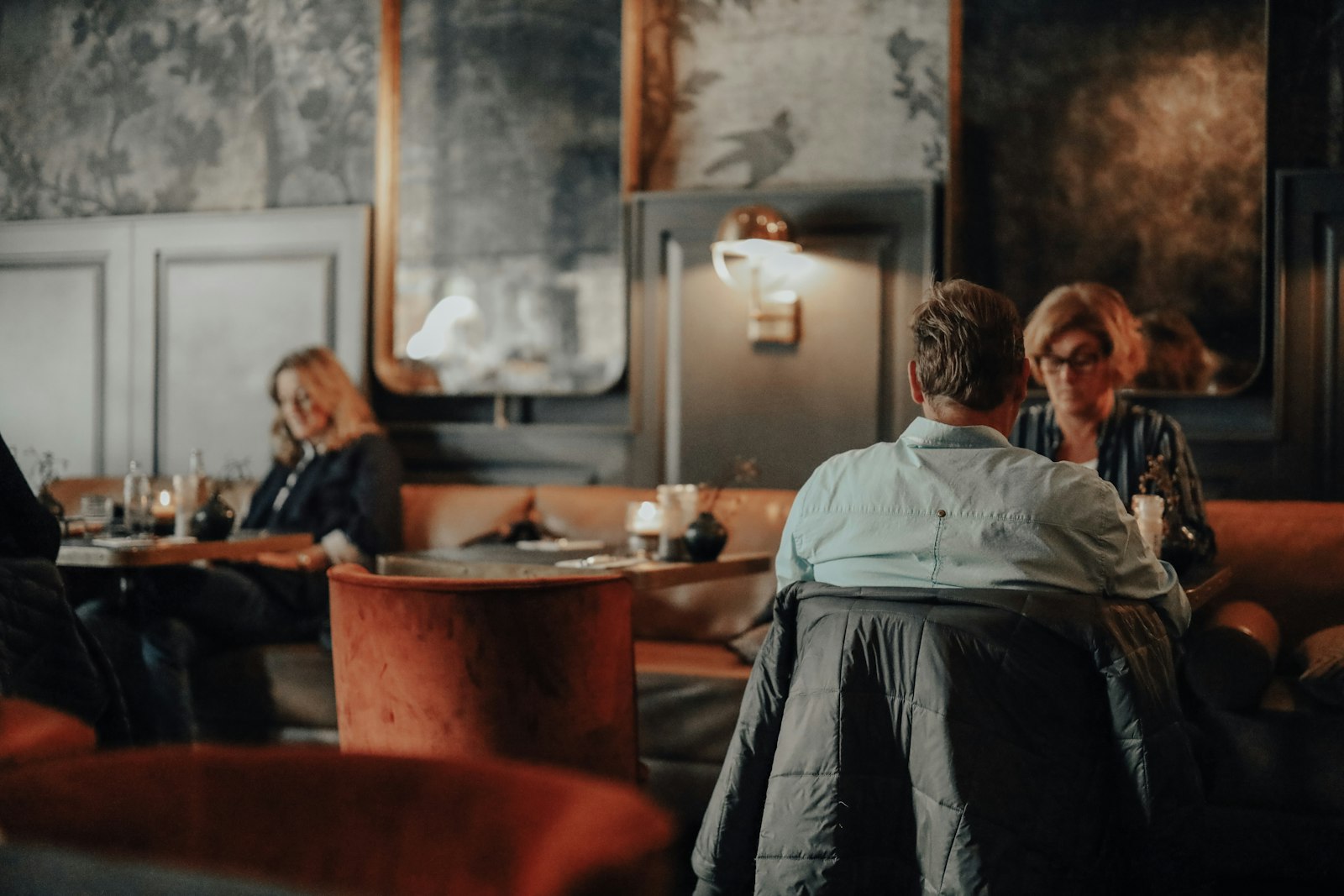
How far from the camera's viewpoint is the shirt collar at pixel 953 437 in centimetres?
196

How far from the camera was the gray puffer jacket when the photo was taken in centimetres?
164

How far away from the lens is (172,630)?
12.3 ft

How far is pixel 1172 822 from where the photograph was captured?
167 centimetres

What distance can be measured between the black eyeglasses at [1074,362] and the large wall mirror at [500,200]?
1804 millimetres

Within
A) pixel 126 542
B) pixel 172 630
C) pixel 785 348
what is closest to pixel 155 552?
pixel 126 542

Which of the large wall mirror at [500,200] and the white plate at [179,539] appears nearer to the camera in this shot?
the white plate at [179,539]

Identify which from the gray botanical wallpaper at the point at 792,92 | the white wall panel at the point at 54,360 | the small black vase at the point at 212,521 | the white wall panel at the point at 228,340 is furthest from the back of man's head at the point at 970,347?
the white wall panel at the point at 54,360

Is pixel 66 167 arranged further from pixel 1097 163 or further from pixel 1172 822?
pixel 1172 822

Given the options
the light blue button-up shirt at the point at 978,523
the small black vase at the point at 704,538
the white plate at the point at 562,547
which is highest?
the light blue button-up shirt at the point at 978,523

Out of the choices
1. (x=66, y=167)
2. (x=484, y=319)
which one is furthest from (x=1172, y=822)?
(x=66, y=167)

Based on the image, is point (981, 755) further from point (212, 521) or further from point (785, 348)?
point (785, 348)

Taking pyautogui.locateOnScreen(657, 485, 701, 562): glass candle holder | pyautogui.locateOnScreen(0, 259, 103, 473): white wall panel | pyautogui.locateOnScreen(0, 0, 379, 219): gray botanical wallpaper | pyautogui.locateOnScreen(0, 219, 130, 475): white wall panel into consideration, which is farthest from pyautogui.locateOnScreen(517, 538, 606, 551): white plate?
pyautogui.locateOnScreen(0, 259, 103, 473): white wall panel

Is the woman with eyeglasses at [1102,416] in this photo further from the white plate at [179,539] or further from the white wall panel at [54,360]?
the white wall panel at [54,360]

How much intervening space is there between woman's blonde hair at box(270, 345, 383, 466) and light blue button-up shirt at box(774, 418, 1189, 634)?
2656mm
